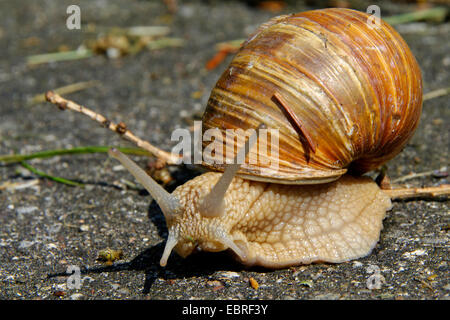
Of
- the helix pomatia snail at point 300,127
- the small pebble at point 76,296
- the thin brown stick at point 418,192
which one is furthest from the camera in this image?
the thin brown stick at point 418,192

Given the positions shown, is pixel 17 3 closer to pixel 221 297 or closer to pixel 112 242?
pixel 112 242

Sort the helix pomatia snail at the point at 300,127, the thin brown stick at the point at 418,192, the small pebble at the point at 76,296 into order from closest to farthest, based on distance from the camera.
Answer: the small pebble at the point at 76,296 < the helix pomatia snail at the point at 300,127 < the thin brown stick at the point at 418,192

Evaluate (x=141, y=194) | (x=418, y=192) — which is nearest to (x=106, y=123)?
(x=141, y=194)

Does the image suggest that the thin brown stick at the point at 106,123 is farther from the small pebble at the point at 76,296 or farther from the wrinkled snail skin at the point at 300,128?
the small pebble at the point at 76,296

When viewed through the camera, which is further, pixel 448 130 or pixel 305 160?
pixel 448 130

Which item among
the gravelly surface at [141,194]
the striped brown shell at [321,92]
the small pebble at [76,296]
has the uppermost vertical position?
the striped brown shell at [321,92]

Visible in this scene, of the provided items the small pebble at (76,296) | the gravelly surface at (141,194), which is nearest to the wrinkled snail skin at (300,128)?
the gravelly surface at (141,194)

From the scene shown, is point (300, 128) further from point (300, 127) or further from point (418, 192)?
point (418, 192)

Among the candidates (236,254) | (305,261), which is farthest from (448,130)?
(236,254)
